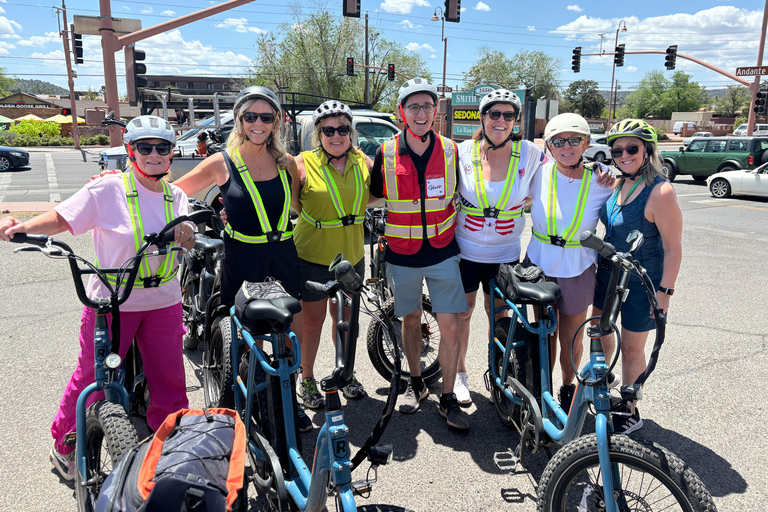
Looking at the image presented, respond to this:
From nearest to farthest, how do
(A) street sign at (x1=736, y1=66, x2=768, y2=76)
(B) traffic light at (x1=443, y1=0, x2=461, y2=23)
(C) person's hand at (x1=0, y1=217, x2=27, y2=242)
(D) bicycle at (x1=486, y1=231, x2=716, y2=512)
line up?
(D) bicycle at (x1=486, y1=231, x2=716, y2=512) < (C) person's hand at (x1=0, y1=217, x2=27, y2=242) < (B) traffic light at (x1=443, y1=0, x2=461, y2=23) < (A) street sign at (x1=736, y1=66, x2=768, y2=76)

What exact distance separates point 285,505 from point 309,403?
1512mm

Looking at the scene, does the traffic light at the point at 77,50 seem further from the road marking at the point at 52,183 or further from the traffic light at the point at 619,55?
the traffic light at the point at 619,55

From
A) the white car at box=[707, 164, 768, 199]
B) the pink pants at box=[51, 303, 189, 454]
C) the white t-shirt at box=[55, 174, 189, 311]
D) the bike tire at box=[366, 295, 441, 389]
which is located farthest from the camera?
the white car at box=[707, 164, 768, 199]

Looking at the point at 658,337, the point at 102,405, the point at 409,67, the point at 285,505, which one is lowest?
the point at 285,505

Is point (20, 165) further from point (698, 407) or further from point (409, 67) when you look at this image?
point (409, 67)

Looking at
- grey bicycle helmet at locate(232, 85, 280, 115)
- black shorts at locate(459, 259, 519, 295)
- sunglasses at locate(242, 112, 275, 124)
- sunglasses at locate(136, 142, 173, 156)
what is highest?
grey bicycle helmet at locate(232, 85, 280, 115)

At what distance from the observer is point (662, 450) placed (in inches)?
86.0

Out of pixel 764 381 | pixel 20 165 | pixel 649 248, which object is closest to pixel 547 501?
pixel 649 248

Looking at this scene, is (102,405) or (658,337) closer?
(658,337)

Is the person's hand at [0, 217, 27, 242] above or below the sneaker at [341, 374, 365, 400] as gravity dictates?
above

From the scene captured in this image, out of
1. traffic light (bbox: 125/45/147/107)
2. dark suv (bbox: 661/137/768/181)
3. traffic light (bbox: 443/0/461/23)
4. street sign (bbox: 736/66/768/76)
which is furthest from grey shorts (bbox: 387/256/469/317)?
street sign (bbox: 736/66/768/76)

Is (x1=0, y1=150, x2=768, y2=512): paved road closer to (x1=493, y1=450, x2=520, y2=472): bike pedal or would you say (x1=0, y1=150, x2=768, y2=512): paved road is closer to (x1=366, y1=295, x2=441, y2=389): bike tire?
(x1=493, y1=450, x2=520, y2=472): bike pedal

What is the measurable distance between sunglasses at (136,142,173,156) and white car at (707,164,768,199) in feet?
54.3

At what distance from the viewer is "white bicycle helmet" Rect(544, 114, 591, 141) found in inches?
131
